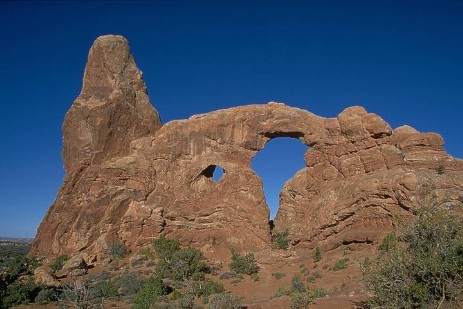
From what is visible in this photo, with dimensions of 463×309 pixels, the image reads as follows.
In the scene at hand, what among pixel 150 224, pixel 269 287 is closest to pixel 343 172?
pixel 269 287

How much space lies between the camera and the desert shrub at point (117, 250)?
3088 cm

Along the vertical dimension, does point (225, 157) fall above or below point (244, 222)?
above

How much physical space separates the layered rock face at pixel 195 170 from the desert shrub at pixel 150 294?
10600mm

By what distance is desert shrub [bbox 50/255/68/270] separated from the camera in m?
29.5

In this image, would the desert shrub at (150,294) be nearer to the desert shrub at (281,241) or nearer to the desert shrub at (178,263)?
the desert shrub at (178,263)

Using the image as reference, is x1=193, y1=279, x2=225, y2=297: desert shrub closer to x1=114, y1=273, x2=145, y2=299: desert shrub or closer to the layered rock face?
x1=114, y1=273, x2=145, y2=299: desert shrub

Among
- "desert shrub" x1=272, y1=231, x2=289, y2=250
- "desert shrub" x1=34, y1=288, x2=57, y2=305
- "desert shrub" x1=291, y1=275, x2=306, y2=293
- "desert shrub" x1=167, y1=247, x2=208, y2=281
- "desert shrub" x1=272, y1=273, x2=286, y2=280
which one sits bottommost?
"desert shrub" x1=34, y1=288, x2=57, y2=305

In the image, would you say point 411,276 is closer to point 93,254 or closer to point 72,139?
point 93,254

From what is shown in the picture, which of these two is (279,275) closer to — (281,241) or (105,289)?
(281,241)

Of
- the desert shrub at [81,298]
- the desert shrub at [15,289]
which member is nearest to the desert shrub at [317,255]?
the desert shrub at [81,298]

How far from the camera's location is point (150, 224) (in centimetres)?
3228

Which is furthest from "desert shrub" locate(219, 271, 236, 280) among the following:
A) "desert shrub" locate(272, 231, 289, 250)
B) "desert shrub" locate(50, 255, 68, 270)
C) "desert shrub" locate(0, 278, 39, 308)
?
"desert shrub" locate(50, 255, 68, 270)

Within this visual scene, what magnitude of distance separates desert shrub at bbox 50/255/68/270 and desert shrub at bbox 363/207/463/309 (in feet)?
83.0

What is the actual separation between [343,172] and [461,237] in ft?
71.5
